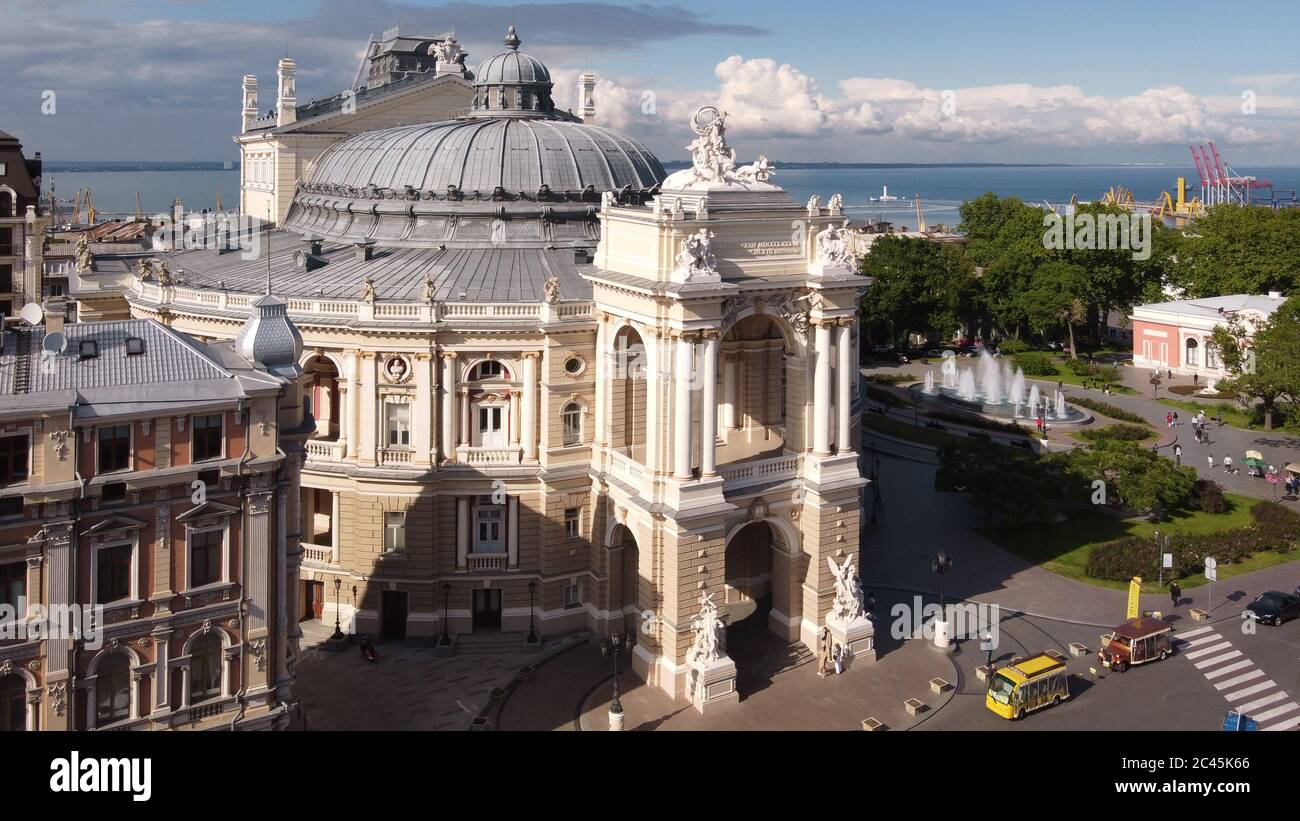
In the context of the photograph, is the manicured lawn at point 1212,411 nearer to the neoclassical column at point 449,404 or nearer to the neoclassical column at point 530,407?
the neoclassical column at point 530,407

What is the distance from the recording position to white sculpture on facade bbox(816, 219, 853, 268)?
4672 centimetres

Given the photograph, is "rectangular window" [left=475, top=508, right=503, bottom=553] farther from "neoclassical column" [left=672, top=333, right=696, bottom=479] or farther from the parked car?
the parked car

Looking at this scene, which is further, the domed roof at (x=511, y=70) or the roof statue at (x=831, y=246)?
the domed roof at (x=511, y=70)

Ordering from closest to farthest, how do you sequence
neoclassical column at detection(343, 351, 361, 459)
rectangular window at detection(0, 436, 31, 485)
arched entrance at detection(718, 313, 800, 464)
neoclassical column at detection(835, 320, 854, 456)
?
rectangular window at detection(0, 436, 31, 485)
neoclassical column at detection(835, 320, 854, 456)
neoclassical column at detection(343, 351, 361, 459)
arched entrance at detection(718, 313, 800, 464)

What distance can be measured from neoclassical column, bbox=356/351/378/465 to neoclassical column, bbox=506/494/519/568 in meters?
6.10

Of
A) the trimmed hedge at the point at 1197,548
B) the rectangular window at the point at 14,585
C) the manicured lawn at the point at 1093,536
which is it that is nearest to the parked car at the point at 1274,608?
the manicured lawn at the point at 1093,536

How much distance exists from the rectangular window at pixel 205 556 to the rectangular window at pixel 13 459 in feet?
16.4

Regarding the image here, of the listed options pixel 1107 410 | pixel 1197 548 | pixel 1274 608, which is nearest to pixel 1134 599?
pixel 1274 608

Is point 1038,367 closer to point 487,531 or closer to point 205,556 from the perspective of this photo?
point 487,531

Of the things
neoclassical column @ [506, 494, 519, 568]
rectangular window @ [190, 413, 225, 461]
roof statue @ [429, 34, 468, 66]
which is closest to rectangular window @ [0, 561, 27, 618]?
rectangular window @ [190, 413, 225, 461]

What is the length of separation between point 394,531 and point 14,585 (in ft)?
64.3

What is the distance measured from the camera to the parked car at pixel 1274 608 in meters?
51.3

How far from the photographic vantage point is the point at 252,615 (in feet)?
118

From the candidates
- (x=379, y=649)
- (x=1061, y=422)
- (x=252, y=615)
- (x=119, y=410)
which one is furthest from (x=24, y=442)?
(x=1061, y=422)
